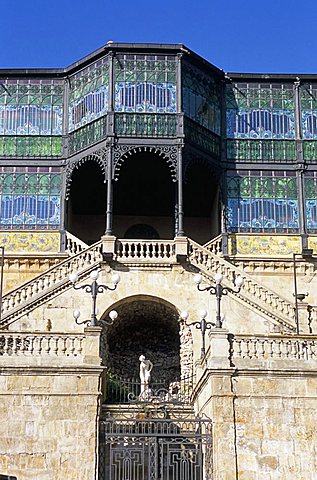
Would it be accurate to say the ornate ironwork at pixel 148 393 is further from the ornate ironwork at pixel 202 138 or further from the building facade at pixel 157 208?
the ornate ironwork at pixel 202 138

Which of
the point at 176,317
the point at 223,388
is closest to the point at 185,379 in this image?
the point at 176,317

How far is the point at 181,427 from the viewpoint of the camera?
23.0m

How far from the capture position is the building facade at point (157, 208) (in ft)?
97.2

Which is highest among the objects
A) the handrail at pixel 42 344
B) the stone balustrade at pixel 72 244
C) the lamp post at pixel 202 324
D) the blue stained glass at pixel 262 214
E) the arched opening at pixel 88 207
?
the arched opening at pixel 88 207

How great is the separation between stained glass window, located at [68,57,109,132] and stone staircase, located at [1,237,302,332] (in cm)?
598

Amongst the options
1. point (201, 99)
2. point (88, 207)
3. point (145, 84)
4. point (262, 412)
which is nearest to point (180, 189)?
point (201, 99)

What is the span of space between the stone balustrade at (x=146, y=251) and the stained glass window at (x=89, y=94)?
5.64 m

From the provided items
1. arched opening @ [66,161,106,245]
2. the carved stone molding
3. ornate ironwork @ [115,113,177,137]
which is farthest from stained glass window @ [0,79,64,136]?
ornate ironwork @ [115,113,177,137]

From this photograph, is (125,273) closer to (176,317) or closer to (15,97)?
(176,317)

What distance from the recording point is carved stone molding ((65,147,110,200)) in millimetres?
33375

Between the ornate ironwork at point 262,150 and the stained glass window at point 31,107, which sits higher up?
the stained glass window at point 31,107

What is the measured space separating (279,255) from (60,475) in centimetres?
1538

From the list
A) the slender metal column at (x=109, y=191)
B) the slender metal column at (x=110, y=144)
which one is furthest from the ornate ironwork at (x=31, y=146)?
the slender metal column at (x=109, y=191)

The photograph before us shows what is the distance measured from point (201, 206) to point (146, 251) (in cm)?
689
